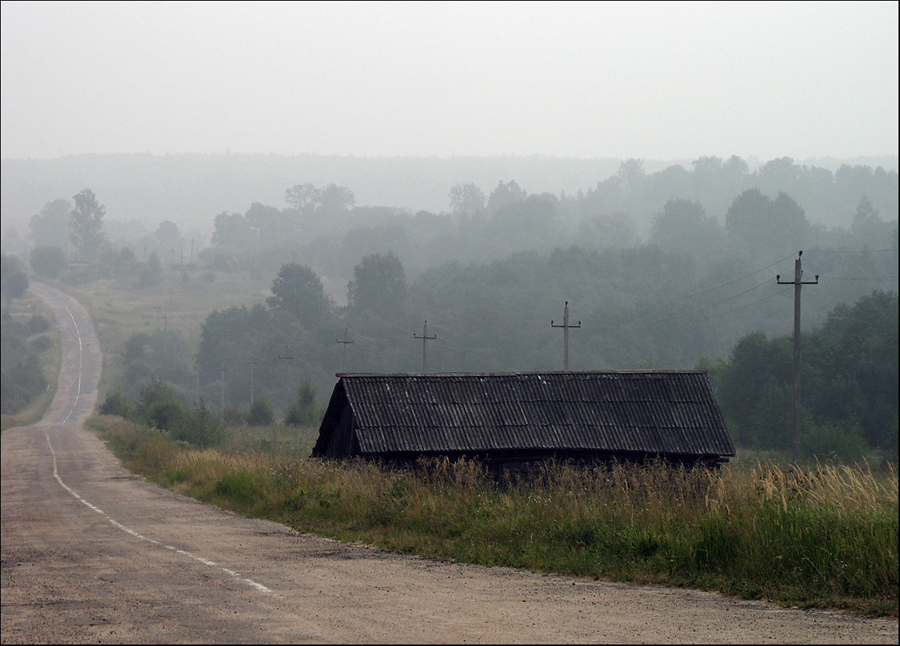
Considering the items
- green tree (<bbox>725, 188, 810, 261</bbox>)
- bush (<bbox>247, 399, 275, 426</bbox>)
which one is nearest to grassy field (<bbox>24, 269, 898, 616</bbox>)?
bush (<bbox>247, 399, 275, 426</bbox>)

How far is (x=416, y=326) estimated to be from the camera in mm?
106438

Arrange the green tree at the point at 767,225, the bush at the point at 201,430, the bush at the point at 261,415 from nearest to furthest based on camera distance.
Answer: the bush at the point at 201,430
the bush at the point at 261,415
the green tree at the point at 767,225

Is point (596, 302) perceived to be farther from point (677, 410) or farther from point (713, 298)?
point (677, 410)

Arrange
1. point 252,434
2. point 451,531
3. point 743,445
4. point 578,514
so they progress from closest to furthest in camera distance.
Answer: point 578,514
point 451,531
point 743,445
point 252,434

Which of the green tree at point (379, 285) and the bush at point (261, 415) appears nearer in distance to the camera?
the bush at point (261, 415)

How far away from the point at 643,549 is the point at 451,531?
3.98 metres

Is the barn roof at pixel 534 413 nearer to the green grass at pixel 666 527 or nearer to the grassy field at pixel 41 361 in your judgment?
the green grass at pixel 666 527

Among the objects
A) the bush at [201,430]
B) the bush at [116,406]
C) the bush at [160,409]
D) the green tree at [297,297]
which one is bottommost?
the bush at [116,406]

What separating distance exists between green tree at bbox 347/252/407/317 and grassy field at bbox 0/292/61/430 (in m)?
38.3

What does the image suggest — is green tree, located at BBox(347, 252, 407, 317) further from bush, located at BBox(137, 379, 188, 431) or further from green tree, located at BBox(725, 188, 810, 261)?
bush, located at BBox(137, 379, 188, 431)

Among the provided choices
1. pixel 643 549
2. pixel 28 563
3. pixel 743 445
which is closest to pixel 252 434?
pixel 743 445

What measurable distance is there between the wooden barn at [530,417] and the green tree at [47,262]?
165 metres

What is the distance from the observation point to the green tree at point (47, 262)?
174250 millimetres

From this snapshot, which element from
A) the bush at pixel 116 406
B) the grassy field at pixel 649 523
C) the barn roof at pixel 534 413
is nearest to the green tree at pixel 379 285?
the bush at pixel 116 406
